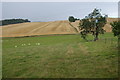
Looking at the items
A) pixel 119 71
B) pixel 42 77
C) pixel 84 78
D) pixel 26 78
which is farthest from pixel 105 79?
pixel 26 78

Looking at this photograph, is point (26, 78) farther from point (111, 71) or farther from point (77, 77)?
point (111, 71)

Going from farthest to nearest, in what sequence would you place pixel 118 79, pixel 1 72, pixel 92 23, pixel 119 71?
pixel 92 23, pixel 1 72, pixel 119 71, pixel 118 79

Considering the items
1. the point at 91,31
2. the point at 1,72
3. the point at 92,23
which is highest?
the point at 92,23

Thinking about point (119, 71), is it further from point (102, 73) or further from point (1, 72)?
point (1, 72)

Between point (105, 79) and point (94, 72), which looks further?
point (94, 72)

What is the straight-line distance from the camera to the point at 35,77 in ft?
21.9

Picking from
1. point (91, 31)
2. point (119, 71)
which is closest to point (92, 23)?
point (91, 31)

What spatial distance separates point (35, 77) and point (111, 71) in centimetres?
431

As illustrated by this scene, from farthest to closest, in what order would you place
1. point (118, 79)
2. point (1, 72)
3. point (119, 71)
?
1. point (1, 72)
2. point (119, 71)
3. point (118, 79)

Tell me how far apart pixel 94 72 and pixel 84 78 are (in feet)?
3.40

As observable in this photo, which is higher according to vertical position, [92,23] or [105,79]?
[92,23]

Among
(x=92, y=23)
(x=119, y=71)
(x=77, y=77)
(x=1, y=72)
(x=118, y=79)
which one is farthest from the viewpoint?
(x=92, y=23)

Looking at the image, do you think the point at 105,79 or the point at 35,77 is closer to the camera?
the point at 105,79

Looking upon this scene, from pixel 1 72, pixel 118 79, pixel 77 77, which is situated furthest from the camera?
pixel 1 72
